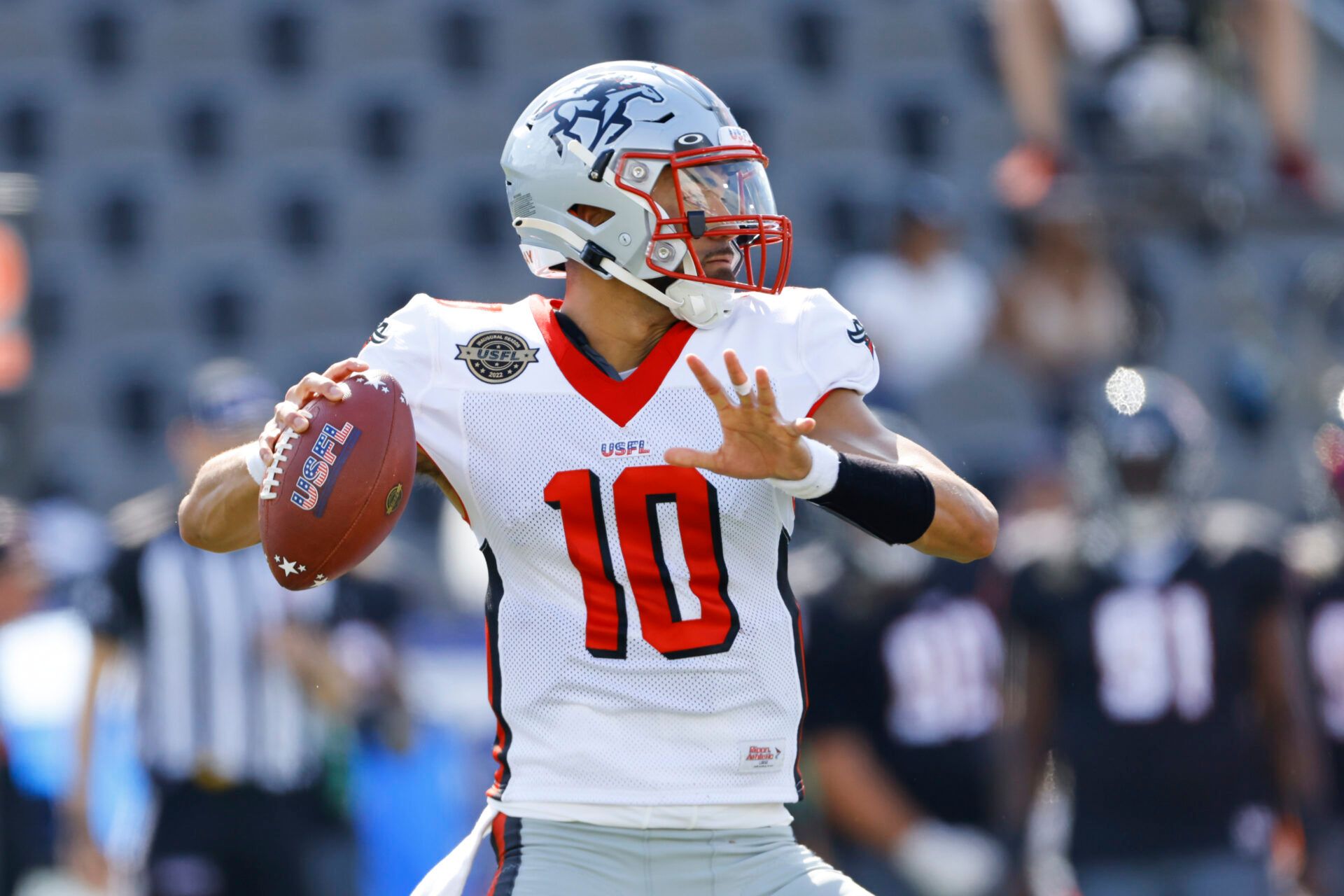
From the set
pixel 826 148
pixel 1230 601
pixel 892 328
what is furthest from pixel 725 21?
pixel 1230 601

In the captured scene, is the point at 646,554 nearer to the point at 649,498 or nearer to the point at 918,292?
the point at 649,498

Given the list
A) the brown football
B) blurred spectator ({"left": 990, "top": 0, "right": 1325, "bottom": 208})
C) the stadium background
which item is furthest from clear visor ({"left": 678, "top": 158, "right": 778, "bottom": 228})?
blurred spectator ({"left": 990, "top": 0, "right": 1325, "bottom": 208})

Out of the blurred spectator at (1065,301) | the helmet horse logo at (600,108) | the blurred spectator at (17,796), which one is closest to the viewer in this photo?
the helmet horse logo at (600,108)

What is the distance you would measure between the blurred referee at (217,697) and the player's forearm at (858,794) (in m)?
1.52

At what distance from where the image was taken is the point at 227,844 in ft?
16.8

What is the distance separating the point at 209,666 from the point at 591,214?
2.67 meters

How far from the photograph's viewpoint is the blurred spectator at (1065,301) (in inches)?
300

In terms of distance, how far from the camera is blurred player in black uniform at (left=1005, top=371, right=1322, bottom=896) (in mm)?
5121

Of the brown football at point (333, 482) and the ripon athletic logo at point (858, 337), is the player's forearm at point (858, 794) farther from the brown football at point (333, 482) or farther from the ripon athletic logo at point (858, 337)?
the brown football at point (333, 482)

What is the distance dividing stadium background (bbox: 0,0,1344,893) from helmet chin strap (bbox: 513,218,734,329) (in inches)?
165

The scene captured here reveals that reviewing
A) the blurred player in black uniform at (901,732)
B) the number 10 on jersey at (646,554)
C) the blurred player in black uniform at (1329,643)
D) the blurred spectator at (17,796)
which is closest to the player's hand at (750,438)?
the number 10 on jersey at (646,554)

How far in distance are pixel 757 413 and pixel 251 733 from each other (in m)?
3.08

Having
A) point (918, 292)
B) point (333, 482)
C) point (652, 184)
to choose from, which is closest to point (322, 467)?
point (333, 482)

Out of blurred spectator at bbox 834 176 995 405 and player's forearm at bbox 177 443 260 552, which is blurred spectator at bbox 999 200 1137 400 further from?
player's forearm at bbox 177 443 260 552
